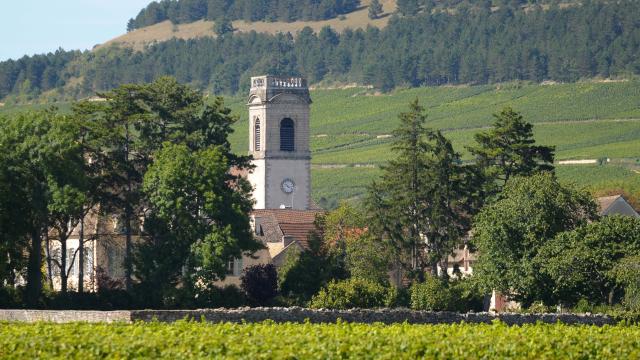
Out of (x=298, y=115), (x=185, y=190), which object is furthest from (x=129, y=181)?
(x=298, y=115)

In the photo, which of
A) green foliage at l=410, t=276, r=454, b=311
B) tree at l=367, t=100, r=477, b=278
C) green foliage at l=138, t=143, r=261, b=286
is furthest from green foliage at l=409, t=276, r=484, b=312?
green foliage at l=138, t=143, r=261, b=286

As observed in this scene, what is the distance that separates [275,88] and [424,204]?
3551 cm

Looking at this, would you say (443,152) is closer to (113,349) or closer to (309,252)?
(309,252)

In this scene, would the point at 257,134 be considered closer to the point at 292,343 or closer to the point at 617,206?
the point at 617,206

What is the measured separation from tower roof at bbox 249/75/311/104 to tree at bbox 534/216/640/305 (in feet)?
158

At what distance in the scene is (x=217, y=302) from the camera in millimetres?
74938

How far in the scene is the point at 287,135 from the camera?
382 ft

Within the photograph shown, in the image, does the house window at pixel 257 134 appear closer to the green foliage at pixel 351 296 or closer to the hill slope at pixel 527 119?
the hill slope at pixel 527 119

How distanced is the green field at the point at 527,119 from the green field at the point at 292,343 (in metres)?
84.4

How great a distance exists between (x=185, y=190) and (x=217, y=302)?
5.26 m

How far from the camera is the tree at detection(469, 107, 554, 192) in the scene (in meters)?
81.9

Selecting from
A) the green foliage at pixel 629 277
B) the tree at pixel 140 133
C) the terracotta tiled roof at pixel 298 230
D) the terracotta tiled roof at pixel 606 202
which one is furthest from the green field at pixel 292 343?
the terracotta tiled roof at pixel 606 202

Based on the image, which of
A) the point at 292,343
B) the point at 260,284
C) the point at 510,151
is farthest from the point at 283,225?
the point at 292,343

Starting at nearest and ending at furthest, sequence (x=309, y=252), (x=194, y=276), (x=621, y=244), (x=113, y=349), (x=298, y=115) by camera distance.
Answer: (x=113, y=349), (x=621, y=244), (x=194, y=276), (x=309, y=252), (x=298, y=115)
